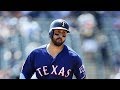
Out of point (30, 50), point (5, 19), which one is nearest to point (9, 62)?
point (30, 50)

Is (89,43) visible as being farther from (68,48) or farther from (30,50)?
(30,50)

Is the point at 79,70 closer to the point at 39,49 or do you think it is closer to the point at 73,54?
the point at 73,54

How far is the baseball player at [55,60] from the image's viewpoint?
295 centimetres

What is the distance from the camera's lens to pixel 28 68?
2951 millimetres

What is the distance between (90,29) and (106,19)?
18 cm

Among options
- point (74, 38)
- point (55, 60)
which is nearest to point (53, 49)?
point (55, 60)

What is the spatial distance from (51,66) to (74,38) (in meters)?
0.35

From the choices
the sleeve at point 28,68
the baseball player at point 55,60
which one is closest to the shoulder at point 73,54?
the baseball player at point 55,60

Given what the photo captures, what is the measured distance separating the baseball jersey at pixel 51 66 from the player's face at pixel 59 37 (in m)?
0.12

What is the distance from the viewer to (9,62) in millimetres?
2979
